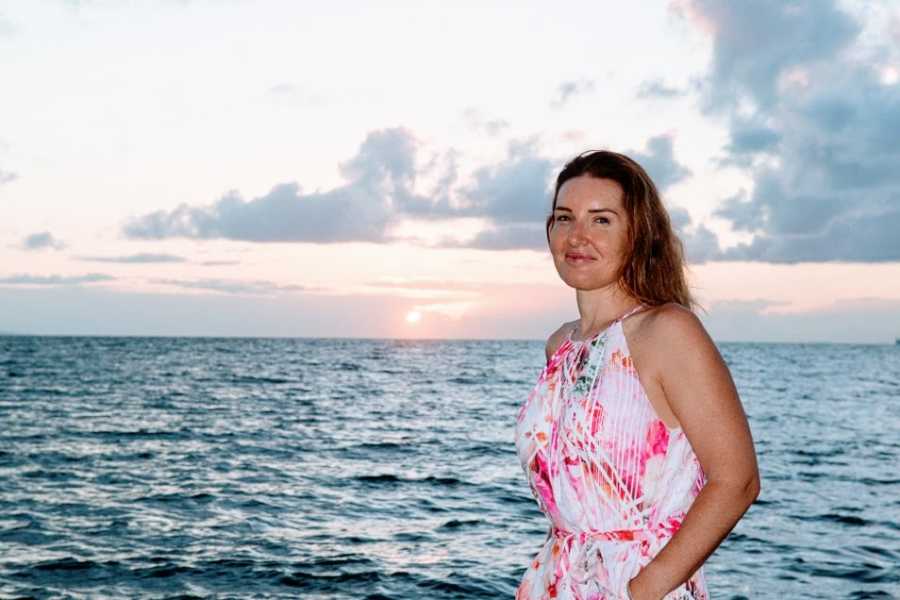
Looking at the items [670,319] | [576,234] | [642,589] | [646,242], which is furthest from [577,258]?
[642,589]

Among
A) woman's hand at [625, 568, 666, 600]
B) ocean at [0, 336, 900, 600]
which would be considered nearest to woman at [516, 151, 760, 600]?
woman's hand at [625, 568, 666, 600]

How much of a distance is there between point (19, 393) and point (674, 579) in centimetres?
4442

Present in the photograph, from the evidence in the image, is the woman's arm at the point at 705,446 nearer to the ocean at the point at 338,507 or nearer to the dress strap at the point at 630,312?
the dress strap at the point at 630,312

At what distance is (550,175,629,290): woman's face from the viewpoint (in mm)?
2918

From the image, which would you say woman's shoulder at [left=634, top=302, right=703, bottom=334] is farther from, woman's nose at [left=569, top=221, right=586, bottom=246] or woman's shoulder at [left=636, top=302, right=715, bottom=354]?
woman's nose at [left=569, top=221, right=586, bottom=246]

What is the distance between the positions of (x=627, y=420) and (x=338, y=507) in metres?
13.5

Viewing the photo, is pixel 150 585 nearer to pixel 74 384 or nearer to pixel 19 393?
pixel 19 393

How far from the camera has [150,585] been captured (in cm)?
1065

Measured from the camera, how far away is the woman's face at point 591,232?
2.92 m

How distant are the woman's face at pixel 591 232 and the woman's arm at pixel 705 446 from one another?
405mm

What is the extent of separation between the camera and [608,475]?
2.73m

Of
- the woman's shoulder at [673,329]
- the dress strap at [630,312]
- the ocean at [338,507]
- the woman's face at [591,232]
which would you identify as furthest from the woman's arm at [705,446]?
the ocean at [338,507]

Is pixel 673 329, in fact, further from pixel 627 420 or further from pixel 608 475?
pixel 608 475

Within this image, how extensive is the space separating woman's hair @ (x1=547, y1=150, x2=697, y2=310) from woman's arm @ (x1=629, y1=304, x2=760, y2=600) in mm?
304
